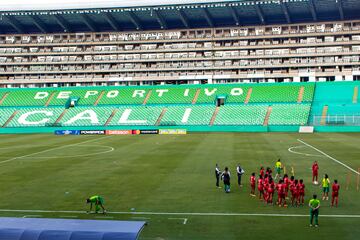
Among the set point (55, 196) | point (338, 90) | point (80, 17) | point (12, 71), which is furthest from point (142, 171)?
point (12, 71)

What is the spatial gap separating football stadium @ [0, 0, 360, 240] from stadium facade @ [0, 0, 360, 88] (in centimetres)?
37

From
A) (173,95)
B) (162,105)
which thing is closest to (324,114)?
(173,95)

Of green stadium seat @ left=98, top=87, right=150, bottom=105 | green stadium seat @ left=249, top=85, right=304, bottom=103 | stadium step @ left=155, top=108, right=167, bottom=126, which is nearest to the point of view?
stadium step @ left=155, top=108, right=167, bottom=126

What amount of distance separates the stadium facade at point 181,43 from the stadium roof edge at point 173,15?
0.81 feet

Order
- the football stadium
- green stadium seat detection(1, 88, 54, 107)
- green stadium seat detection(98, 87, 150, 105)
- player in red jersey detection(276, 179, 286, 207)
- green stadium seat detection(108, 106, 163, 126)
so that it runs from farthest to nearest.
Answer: green stadium seat detection(1, 88, 54, 107) < green stadium seat detection(98, 87, 150, 105) < green stadium seat detection(108, 106, 163, 126) < player in red jersey detection(276, 179, 286, 207) < the football stadium

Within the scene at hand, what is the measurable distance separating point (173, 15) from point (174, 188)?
77.0 metres

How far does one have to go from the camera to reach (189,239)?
49.4 ft

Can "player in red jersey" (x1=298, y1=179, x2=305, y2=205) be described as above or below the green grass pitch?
above

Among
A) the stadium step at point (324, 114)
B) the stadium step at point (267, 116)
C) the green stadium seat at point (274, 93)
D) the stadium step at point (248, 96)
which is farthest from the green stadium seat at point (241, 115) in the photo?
the stadium step at point (324, 114)

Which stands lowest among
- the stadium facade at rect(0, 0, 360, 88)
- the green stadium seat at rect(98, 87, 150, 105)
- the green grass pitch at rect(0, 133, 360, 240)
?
the green grass pitch at rect(0, 133, 360, 240)

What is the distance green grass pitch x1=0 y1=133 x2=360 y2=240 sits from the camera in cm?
1648

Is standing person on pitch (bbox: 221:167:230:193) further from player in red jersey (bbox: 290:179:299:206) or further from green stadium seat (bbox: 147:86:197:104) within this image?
green stadium seat (bbox: 147:86:197:104)

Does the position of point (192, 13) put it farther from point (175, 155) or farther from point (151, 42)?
point (175, 155)

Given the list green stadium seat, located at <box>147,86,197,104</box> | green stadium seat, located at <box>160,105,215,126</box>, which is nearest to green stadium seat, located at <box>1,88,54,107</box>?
green stadium seat, located at <box>147,86,197,104</box>
